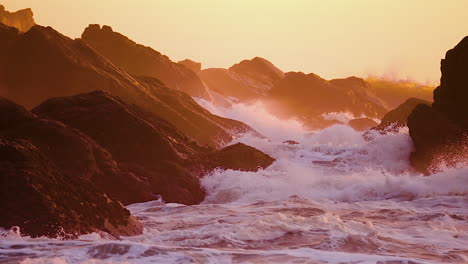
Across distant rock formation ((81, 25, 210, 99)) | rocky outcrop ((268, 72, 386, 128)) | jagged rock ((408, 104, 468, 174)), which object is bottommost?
jagged rock ((408, 104, 468, 174))

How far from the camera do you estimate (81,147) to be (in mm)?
20938

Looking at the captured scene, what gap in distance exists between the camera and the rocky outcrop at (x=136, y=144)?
23125 mm

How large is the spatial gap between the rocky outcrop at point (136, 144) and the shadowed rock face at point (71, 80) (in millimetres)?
11103

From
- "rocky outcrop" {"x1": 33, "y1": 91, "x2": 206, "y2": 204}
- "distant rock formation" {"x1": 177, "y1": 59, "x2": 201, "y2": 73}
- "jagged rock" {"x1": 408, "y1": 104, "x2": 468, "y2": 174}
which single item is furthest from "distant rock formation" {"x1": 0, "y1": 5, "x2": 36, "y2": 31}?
"jagged rock" {"x1": 408, "y1": 104, "x2": 468, "y2": 174}

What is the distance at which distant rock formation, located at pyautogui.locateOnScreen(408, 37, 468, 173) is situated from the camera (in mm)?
28950

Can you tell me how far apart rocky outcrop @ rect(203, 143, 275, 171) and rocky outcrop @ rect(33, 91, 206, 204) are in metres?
0.91

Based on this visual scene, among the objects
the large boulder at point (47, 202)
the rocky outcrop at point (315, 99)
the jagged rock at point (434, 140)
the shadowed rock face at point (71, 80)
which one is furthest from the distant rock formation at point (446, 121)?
the rocky outcrop at point (315, 99)

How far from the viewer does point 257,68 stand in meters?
130

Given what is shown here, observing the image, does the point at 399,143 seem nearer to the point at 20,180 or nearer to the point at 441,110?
the point at 441,110

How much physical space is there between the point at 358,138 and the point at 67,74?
2513cm

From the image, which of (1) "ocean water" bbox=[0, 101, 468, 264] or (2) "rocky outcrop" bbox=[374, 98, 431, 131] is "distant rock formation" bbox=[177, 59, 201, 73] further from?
(1) "ocean water" bbox=[0, 101, 468, 264]

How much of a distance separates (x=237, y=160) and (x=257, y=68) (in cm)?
10299

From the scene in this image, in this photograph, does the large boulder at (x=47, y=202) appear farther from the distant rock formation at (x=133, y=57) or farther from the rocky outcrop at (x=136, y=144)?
the distant rock formation at (x=133, y=57)

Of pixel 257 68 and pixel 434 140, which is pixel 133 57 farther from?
pixel 257 68
